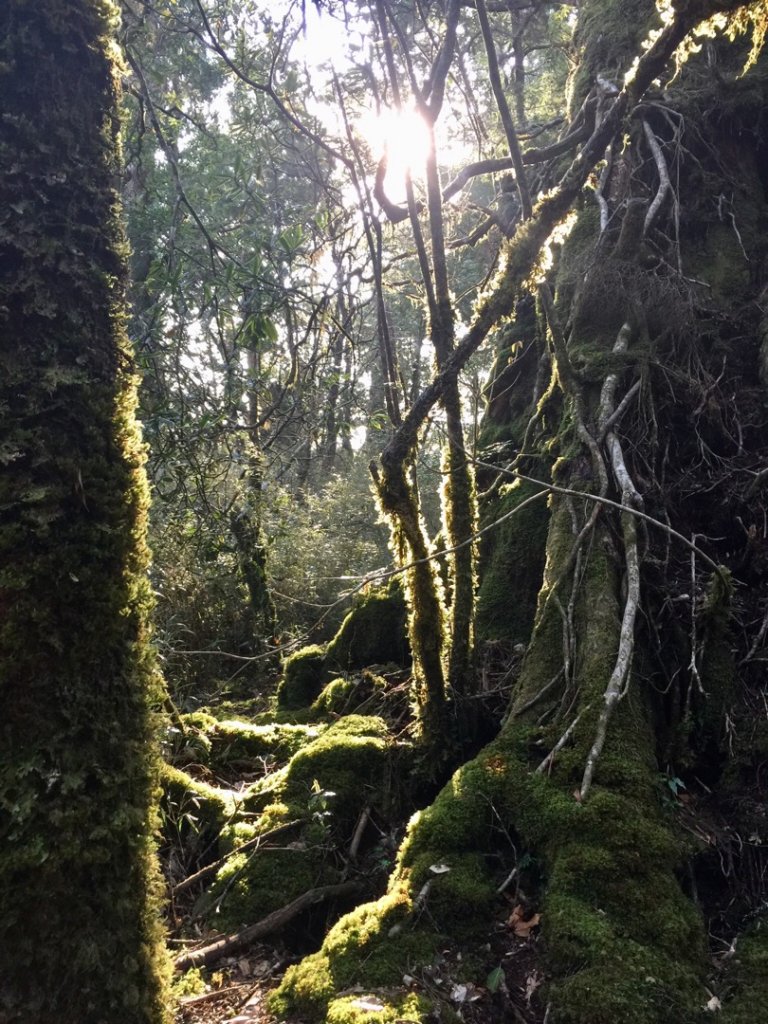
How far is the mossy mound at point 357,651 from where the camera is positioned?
230 inches

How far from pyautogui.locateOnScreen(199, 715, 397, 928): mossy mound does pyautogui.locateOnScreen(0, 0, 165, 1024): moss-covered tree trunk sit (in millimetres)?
1692

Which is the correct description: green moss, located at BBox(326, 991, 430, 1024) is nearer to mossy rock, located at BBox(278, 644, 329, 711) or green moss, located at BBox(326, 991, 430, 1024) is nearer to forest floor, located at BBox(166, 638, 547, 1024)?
forest floor, located at BBox(166, 638, 547, 1024)

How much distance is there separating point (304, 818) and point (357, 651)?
7.25 ft

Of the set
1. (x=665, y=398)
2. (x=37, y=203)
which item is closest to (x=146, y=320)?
(x=37, y=203)

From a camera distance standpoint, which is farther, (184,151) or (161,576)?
(184,151)

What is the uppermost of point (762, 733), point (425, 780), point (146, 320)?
point (146, 320)

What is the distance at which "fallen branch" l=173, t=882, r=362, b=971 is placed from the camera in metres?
3.02

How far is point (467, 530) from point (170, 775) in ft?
7.60

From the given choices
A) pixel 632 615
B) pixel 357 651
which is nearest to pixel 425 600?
pixel 632 615

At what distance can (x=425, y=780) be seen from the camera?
3.94 metres

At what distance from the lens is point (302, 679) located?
613cm

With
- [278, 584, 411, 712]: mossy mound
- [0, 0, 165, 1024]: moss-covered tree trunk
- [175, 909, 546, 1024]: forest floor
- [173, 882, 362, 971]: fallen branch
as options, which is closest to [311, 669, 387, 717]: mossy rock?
[278, 584, 411, 712]: mossy mound

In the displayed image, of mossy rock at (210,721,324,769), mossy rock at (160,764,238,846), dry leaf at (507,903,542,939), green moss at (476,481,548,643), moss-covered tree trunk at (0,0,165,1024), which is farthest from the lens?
green moss at (476,481,548,643)

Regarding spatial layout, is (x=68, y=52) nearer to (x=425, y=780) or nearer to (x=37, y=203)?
(x=37, y=203)
